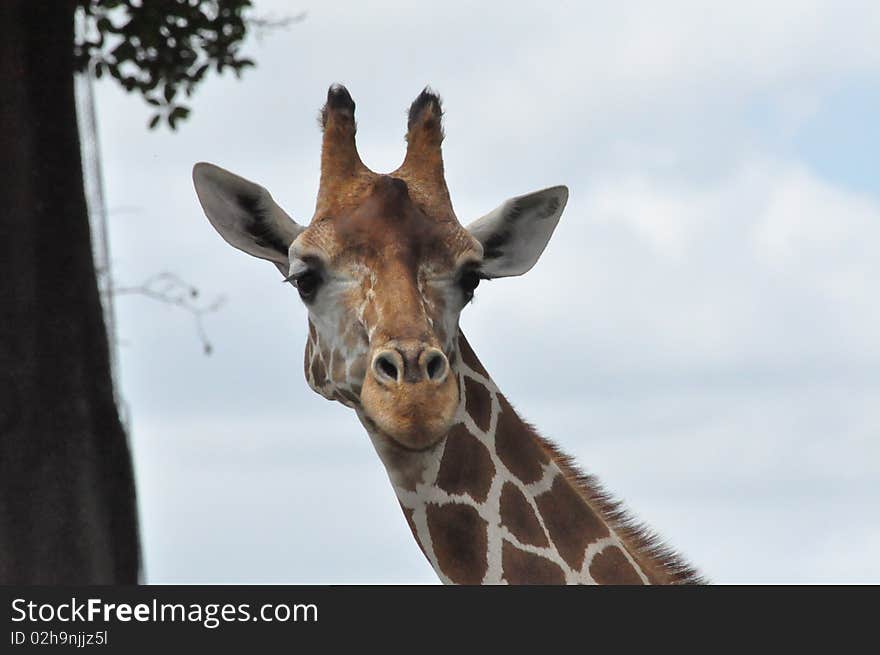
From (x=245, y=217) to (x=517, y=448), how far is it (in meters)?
1.83

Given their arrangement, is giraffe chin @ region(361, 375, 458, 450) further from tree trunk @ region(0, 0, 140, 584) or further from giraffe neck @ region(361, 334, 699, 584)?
tree trunk @ region(0, 0, 140, 584)

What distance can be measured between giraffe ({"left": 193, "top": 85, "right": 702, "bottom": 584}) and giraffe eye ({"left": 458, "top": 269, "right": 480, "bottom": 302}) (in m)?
0.01

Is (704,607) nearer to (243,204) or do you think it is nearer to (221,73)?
(243,204)

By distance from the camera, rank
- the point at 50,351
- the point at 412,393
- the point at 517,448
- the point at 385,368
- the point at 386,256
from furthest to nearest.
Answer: the point at 50,351 → the point at 517,448 → the point at 386,256 → the point at 385,368 → the point at 412,393

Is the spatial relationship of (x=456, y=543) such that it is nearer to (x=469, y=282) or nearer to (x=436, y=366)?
(x=436, y=366)

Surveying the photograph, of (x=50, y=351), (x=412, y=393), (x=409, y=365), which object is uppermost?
(x=50, y=351)

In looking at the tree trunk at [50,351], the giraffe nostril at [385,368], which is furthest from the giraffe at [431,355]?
the tree trunk at [50,351]

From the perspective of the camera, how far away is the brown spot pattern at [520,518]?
7574mm

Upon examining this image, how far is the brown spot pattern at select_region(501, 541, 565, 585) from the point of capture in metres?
7.45

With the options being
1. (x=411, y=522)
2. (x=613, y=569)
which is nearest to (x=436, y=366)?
(x=411, y=522)

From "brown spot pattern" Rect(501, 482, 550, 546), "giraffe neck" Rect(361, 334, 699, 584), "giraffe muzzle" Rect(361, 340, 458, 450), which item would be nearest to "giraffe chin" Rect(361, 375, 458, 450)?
"giraffe muzzle" Rect(361, 340, 458, 450)

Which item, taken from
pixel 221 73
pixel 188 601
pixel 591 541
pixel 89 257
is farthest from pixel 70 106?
pixel 591 541

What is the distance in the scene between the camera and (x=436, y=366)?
6.81 metres

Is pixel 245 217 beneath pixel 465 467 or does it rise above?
above
